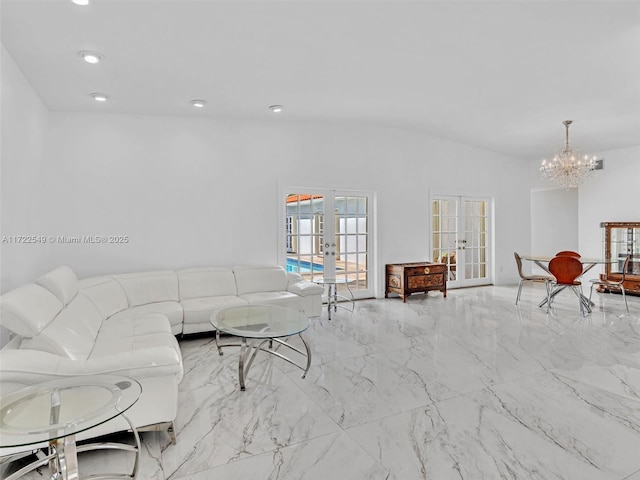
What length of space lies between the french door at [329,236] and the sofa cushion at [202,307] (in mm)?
1338

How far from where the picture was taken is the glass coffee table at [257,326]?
2.85 m

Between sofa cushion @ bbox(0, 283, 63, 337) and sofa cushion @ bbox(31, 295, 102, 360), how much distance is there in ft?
0.19

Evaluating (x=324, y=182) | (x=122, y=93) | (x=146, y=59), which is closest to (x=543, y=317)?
(x=324, y=182)

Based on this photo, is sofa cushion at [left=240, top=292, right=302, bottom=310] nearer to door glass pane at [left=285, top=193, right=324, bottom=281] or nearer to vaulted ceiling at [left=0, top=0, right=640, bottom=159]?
door glass pane at [left=285, top=193, right=324, bottom=281]

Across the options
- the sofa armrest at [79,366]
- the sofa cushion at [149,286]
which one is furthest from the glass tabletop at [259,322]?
the sofa cushion at [149,286]

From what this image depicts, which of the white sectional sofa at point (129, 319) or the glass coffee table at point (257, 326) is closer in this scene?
the white sectional sofa at point (129, 319)

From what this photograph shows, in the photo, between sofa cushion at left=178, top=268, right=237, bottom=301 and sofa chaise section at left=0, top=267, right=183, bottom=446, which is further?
sofa cushion at left=178, top=268, right=237, bottom=301

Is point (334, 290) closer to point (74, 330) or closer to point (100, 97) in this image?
point (74, 330)

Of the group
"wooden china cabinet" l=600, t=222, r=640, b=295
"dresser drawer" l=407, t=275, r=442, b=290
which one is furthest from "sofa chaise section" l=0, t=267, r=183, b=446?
"wooden china cabinet" l=600, t=222, r=640, b=295

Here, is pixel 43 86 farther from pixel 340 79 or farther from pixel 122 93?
pixel 340 79

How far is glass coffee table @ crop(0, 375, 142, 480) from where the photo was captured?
4.55ft

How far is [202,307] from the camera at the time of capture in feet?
13.6

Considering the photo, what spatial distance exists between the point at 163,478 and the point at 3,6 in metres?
3.05

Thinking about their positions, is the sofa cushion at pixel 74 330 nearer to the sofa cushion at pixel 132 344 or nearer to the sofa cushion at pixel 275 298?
the sofa cushion at pixel 132 344
